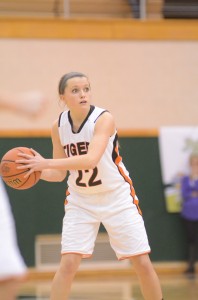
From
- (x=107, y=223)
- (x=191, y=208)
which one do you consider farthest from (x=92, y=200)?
(x=191, y=208)

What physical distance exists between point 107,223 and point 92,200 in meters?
0.18

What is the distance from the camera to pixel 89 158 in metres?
Answer: 4.25

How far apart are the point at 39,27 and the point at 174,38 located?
1848 millimetres

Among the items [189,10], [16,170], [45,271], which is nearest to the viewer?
[16,170]

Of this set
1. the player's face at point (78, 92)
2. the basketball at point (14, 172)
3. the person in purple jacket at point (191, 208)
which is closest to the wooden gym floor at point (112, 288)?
the person in purple jacket at point (191, 208)

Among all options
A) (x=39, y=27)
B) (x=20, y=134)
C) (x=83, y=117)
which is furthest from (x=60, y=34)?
(x=83, y=117)

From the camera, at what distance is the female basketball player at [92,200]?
4.50 m

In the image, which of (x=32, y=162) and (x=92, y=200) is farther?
(x=92, y=200)

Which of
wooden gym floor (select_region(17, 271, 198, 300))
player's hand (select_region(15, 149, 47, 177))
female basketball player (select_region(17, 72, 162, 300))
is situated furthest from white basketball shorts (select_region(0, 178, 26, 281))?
wooden gym floor (select_region(17, 271, 198, 300))

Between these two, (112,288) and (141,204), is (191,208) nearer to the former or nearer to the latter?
(141,204)

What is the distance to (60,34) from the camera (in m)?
9.27

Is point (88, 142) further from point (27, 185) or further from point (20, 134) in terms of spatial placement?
point (20, 134)

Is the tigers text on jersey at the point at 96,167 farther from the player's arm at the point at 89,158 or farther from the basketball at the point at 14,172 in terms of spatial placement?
the basketball at the point at 14,172

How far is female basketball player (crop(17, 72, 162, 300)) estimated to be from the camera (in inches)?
177
